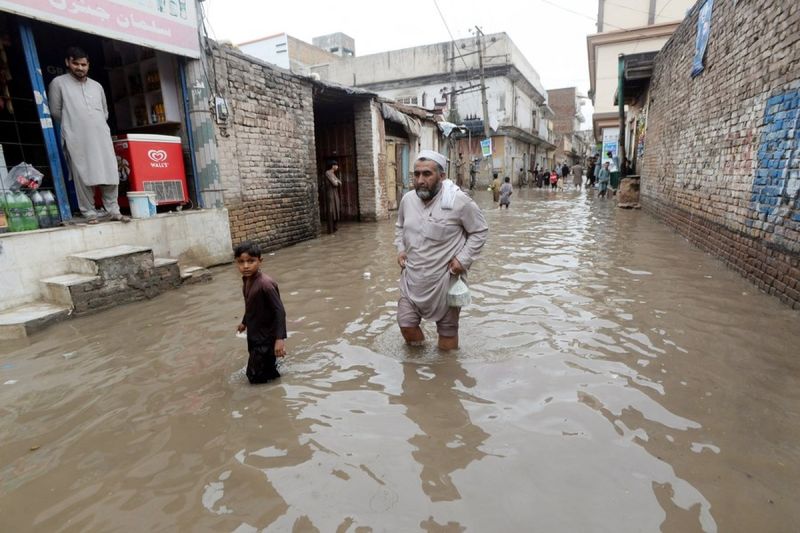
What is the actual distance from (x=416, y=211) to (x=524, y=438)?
1811 millimetres

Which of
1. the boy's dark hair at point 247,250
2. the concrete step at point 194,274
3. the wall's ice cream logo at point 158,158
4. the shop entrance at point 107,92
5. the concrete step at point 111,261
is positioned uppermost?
the shop entrance at point 107,92

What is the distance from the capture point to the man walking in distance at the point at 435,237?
3.41 m

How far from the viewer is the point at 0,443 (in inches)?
107

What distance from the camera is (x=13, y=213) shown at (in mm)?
5090

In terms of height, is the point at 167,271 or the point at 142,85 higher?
the point at 142,85

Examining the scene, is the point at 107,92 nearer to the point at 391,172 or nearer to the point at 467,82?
the point at 391,172

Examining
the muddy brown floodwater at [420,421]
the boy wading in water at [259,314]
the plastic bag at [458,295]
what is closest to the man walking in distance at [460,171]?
the muddy brown floodwater at [420,421]

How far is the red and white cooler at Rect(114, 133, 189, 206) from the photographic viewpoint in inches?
257

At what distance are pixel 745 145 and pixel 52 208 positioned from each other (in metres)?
8.85

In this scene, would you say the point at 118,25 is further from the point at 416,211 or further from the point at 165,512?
the point at 165,512

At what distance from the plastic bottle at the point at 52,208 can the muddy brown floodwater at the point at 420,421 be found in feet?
4.87

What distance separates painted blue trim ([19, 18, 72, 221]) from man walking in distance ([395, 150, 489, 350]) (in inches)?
182

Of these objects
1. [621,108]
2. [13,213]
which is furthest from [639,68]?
[13,213]

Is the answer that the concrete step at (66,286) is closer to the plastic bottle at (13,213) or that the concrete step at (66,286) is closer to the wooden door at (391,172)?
the plastic bottle at (13,213)
